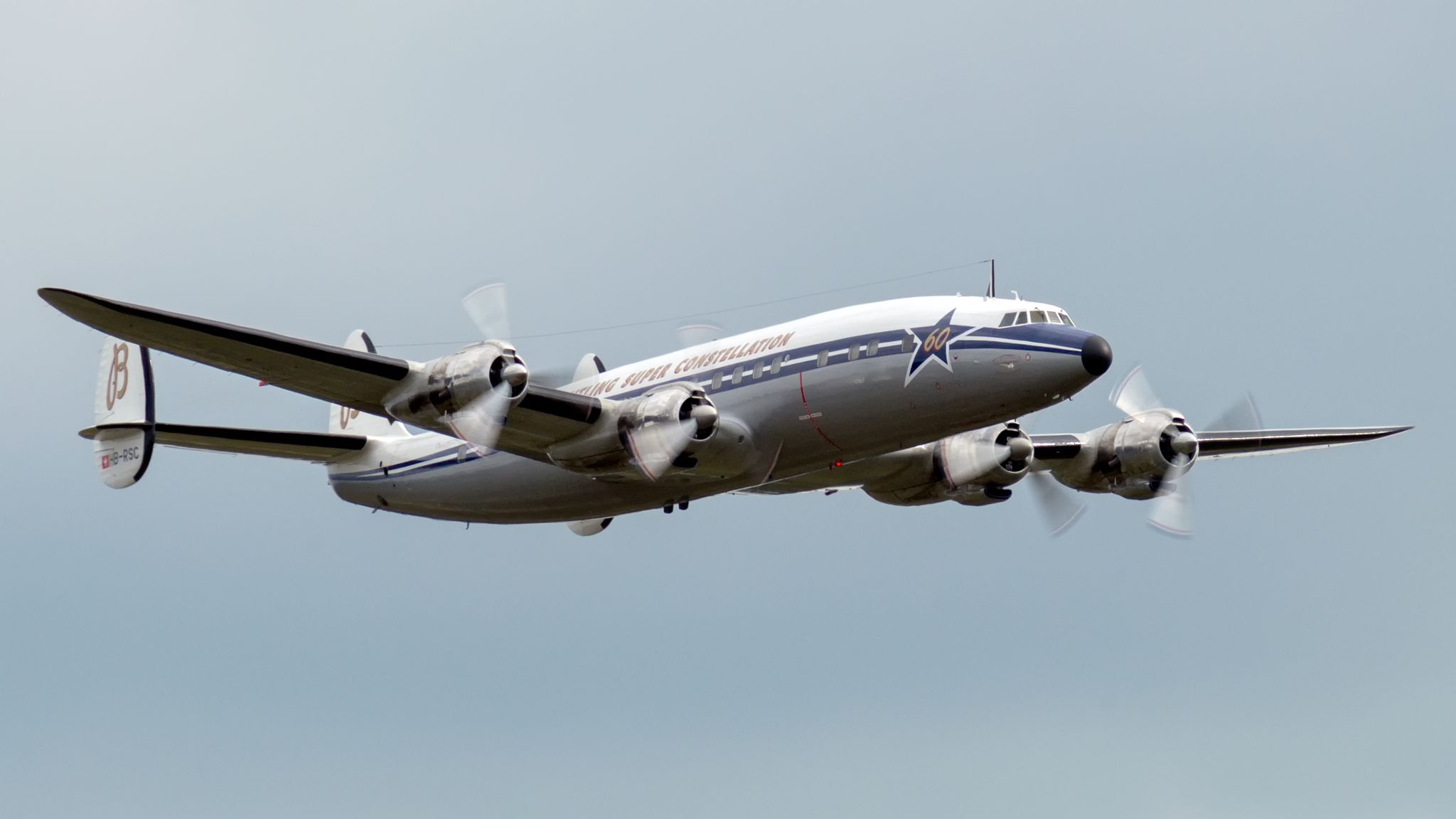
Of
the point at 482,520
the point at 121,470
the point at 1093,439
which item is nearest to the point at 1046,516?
the point at 1093,439

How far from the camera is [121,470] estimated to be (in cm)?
2977

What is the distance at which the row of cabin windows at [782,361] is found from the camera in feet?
91.4

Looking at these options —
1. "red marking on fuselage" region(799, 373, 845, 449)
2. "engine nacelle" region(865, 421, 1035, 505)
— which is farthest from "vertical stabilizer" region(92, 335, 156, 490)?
"engine nacelle" region(865, 421, 1035, 505)

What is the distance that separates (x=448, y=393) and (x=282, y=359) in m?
3.06

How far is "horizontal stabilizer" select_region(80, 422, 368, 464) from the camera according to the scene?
99.6ft

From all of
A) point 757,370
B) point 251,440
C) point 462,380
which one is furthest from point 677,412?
point 251,440

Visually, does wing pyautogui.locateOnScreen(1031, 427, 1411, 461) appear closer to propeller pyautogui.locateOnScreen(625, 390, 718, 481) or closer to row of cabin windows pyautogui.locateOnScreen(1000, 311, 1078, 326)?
row of cabin windows pyautogui.locateOnScreen(1000, 311, 1078, 326)

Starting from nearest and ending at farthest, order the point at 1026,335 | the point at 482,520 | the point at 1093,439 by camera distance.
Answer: the point at 1026,335 → the point at 482,520 → the point at 1093,439

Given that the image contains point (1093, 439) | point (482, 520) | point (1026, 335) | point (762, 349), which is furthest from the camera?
point (1093, 439)

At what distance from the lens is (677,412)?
28078 mm

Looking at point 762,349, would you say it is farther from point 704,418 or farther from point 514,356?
point 514,356

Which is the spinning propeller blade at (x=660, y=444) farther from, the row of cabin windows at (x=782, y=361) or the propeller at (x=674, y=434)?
the row of cabin windows at (x=782, y=361)

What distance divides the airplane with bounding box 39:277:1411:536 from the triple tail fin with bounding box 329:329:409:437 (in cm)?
139

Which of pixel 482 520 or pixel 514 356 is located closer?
pixel 514 356
